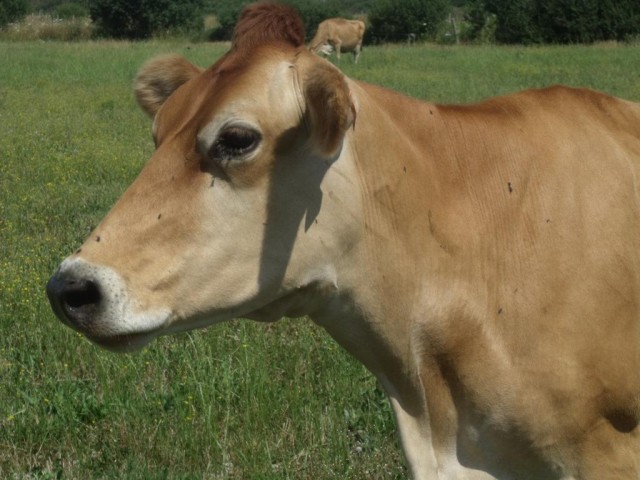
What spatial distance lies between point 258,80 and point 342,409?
93.8 inches

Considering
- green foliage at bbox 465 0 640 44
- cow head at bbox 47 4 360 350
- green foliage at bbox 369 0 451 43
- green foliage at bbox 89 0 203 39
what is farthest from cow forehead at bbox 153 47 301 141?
green foliage at bbox 89 0 203 39

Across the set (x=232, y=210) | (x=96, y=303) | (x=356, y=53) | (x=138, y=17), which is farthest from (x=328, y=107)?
(x=138, y=17)

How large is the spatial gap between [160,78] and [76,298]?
111cm

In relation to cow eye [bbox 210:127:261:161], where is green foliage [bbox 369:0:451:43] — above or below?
below

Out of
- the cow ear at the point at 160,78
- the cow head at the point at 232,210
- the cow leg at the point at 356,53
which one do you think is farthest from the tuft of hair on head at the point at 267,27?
the cow leg at the point at 356,53

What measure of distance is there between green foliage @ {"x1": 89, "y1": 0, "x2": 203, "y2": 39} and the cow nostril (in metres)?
60.0

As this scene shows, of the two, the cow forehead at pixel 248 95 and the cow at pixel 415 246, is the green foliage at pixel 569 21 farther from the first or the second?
the cow forehead at pixel 248 95

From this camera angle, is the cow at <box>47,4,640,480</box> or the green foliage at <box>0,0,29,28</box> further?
the green foliage at <box>0,0,29,28</box>

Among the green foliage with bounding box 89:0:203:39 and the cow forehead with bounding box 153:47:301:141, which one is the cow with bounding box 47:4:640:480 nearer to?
the cow forehead with bounding box 153:47:301:141

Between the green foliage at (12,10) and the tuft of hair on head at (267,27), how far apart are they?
227ft

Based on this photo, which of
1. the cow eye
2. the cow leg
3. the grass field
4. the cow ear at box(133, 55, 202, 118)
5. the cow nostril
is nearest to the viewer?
the cow nostril

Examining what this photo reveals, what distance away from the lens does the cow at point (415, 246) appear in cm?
279

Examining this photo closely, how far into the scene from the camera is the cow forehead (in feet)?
9.21

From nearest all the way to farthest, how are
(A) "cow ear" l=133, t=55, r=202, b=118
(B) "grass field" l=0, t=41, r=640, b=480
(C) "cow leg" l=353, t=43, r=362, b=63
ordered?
(A) "cow ear" l=133, t=55, r=202, b=118
(B) "grass field" l=0, t=41, r=640, b=480
(C) "cow leg" l=353, t=43, r=362, b=63
